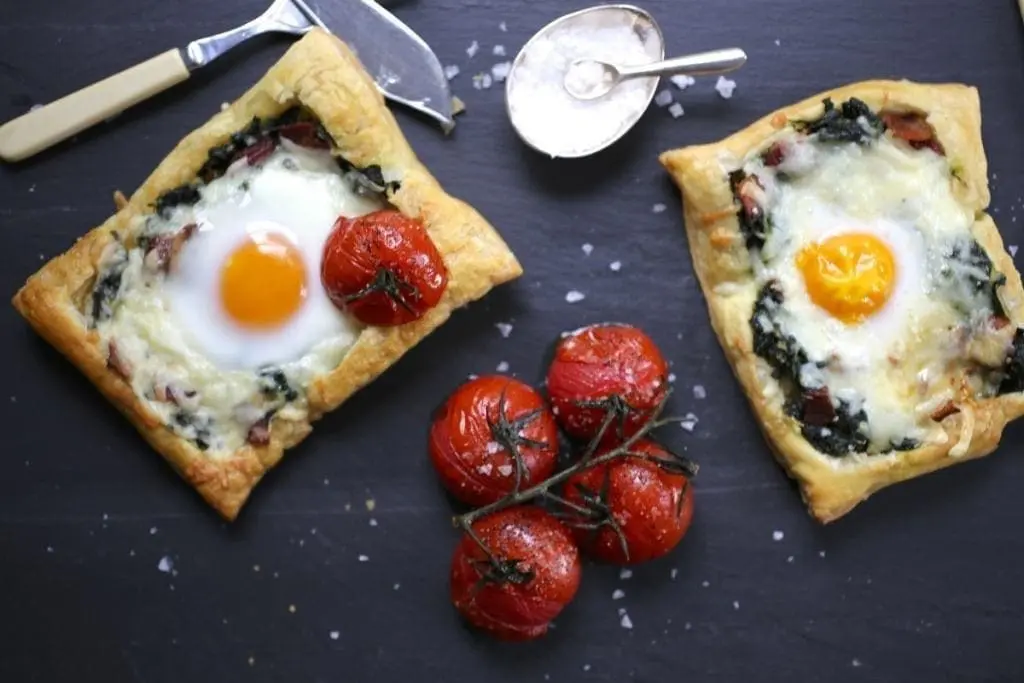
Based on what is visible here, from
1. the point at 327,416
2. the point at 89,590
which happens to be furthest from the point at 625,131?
the point at 89,590

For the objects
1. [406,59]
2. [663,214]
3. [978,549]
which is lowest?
[978,549]

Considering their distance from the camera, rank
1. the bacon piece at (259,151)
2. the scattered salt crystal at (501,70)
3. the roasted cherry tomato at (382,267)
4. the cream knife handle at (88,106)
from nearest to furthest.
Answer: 1. the roasted cherry tomato at (382,267)
2. the bacon piece at (259,151)
3. the cream knife handle at (88,106)
4. the scattered salt crystal at (501,70)

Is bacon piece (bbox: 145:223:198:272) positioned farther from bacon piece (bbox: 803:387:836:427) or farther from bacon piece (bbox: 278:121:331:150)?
bacon piece (bbox: 803:387:836:427)

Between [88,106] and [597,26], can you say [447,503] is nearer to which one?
[597,26]

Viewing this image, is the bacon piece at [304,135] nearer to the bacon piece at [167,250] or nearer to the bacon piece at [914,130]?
the bacon piece at [167,250]

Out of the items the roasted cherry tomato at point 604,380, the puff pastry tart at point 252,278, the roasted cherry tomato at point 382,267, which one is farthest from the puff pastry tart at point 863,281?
the roasted cherry tomato at point 382,267

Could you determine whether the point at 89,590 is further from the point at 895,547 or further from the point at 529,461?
the point at 895,547
